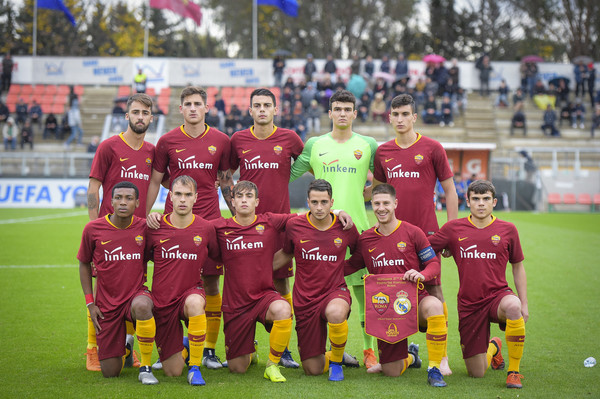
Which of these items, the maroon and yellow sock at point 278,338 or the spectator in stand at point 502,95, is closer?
the maroon and yellow sock at point 278,338

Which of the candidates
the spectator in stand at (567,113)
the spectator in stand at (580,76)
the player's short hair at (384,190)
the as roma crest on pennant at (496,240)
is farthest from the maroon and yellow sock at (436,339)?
the spectator in stand at (580,76)

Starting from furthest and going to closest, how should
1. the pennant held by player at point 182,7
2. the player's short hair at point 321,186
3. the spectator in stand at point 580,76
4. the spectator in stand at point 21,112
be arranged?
1. the spectator in stand at point 580,76
2. the pennant held by player at point 182,7
3. the spectator in stand at point 21,112
4. the player's short hair at point 321,186

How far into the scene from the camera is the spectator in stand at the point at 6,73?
2852 cm

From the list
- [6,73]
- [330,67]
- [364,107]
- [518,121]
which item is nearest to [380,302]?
[364,107]

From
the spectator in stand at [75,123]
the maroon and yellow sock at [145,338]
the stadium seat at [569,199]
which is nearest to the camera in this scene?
the maroon and yellow sock at [145,338]

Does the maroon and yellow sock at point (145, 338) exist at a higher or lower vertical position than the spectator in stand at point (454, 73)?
lower

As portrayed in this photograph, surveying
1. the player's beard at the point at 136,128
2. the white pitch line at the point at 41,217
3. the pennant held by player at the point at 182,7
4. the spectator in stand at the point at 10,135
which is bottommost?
the white pitch line at the point at 41,217

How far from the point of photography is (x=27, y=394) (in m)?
4.52

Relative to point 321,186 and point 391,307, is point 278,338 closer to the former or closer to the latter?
point 391,307

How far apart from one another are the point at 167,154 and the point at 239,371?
204 centimetres

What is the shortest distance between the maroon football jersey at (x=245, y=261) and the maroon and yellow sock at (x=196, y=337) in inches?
15.7

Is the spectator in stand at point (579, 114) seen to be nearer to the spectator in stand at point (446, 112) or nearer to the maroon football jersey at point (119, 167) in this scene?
the spectator in stand at point (446, 112)

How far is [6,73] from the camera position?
28.8 meters

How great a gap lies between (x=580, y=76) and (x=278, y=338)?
2736 cm
